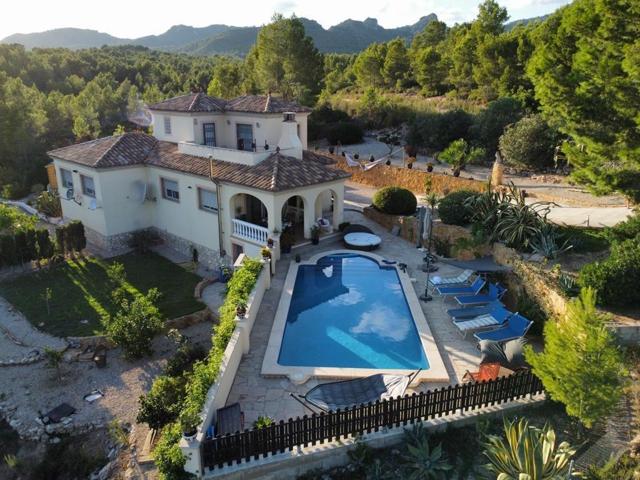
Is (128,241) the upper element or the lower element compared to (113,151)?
lower

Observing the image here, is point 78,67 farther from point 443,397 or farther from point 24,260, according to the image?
point 443,397

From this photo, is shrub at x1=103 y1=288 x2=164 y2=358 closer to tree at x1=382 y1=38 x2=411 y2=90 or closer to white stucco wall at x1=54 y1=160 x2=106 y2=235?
white stucco wall at x1=54 y1=160 x2=106 y2=235

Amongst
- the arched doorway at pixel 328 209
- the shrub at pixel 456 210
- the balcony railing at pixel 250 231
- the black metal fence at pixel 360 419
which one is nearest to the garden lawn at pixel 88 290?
the balcony railing at pixel 250 231

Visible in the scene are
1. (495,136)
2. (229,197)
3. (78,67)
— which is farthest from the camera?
(78,67)

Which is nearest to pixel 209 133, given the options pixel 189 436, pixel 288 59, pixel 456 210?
pixel 456 210

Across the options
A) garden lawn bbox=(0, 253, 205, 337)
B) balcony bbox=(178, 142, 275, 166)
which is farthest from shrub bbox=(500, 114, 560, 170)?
garden lawn bbox=(0, 253, 205, 337)

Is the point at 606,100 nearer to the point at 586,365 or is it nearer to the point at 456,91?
the point at 586,365

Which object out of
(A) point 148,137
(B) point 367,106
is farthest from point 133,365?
(B) point 367,106

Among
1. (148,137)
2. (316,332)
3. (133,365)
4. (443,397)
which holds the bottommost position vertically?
(133,365)
